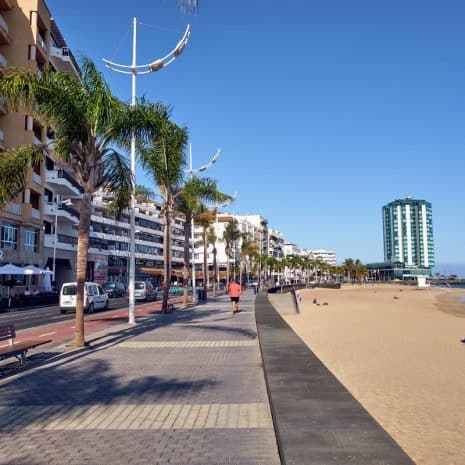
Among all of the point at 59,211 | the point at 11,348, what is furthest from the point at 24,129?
the point at 11,348

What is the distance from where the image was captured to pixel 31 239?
147 ft

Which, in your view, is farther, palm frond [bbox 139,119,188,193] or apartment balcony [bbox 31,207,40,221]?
apartment balcony [bbox 31,207,40,221]

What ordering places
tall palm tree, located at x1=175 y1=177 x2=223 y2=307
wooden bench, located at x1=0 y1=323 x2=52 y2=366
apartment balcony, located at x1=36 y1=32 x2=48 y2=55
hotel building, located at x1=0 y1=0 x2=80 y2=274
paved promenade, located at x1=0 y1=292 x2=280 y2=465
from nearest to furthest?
paved promenade, located at x1=0 y1=292 x2=280 y2=465 → wooden bench, located at x1=0 y1=323 x2=52 y2=366 → tall palm tree, located at x1=175 y1=177 x2=223 y2=307 → hotel building, located at x1=0 y1=0 x2=80 y2=274 → apartment balcony, located at x1=36 y1=32 x2=48 y2=55

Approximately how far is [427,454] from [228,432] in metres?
2.18

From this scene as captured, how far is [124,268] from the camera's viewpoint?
90.8 m

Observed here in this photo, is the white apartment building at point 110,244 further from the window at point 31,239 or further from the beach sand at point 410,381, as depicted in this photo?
the beach sand at point 410,381

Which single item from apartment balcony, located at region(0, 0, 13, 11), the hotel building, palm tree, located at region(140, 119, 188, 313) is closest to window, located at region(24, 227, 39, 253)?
the hotel building

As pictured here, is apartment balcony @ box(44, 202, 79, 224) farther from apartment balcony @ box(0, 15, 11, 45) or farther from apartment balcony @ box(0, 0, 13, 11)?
apartment balcony @ box(0, 0, 13, 11)

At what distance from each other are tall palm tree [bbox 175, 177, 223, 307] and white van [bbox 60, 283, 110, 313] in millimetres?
5150

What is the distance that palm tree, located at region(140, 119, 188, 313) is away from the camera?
703 inches

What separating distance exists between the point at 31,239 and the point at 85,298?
Result: 65.4ft

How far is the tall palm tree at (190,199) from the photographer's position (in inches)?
1214

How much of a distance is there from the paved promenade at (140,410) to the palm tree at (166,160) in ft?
24.7

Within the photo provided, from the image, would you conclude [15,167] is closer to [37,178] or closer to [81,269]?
[81,269]
